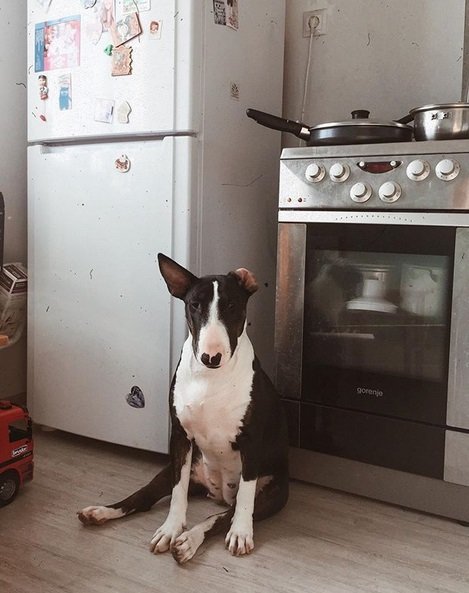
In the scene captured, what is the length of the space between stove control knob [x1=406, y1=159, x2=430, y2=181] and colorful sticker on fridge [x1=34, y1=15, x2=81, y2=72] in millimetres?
1116

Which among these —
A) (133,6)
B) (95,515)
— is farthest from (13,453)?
(133,6)

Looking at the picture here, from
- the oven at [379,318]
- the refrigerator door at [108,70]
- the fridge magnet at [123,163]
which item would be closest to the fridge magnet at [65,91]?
the refrigerator door at [108,70]

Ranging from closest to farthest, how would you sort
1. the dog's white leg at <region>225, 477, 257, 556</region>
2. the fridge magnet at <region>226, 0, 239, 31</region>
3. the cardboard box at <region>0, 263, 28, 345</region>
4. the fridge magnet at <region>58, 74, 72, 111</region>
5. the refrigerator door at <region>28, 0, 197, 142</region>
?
the dog's white leg at <region>225, 477, 257, 556</region>
the refrigerator door at <region>28, 0, 197, 142</region>
the fridge magnet at <region>226, 0, 239, 31</region>
the fridge magnet at <region>58, 74, 72, 111</region>
the cardboard box at <region>0, 263, 28, 345</region>

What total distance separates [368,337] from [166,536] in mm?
746

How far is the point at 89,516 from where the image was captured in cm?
157

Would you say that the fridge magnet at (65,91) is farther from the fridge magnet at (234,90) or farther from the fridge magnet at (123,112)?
the fridge magnet at (234,90)

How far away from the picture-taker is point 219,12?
187cm

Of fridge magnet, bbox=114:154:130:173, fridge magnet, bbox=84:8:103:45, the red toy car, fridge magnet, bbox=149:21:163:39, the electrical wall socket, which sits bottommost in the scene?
the red toy car

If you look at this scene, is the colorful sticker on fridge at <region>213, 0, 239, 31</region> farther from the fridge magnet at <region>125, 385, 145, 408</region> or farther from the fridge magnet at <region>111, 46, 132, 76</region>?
the fridge magnet at <region>125, 385, 145, 408</region>

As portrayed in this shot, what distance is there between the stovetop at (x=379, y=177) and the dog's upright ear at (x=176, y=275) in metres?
0.43

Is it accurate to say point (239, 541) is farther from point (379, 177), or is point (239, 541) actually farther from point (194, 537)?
point (379, 177)

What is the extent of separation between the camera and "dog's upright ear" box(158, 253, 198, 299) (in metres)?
1.51

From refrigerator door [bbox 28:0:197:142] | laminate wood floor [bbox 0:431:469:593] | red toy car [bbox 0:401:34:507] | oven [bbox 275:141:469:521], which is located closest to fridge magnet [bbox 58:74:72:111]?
refrigerator door [bbox 28:0:197:142]

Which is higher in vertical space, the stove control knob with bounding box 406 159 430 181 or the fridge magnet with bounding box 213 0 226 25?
the fridge magnet with bounding box 213 0 226 25
